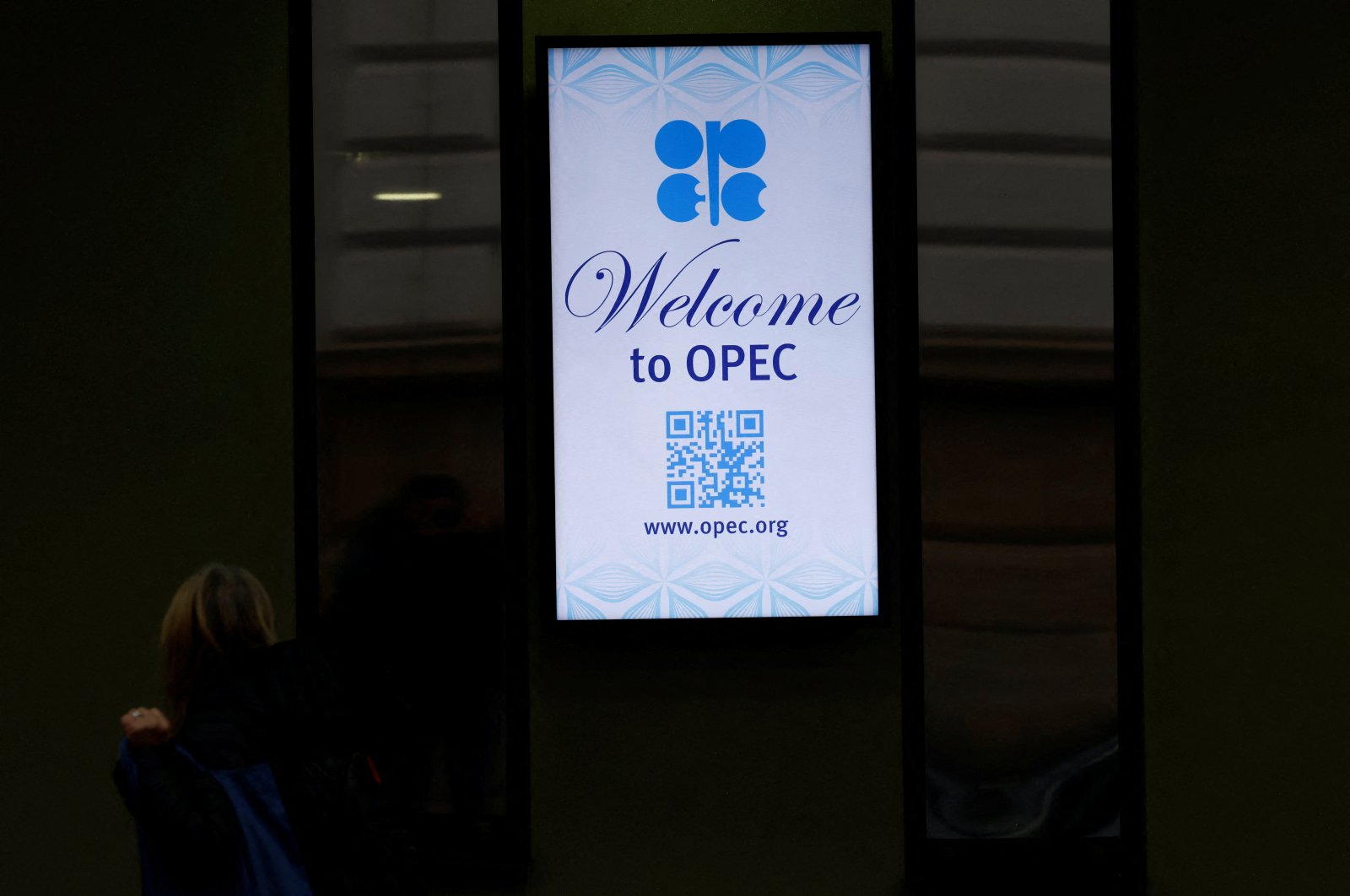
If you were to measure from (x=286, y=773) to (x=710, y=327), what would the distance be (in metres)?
2.24

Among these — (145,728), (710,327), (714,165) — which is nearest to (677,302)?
(710,327)

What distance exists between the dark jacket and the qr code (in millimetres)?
1745

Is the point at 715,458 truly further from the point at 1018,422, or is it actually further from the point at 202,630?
the point at 202,630

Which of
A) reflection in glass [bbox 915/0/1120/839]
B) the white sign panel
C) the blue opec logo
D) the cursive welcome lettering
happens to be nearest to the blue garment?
the white sign panel

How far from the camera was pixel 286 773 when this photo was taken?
2.76m

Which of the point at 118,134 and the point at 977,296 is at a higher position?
the point at 118,134

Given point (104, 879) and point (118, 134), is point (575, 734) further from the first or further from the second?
point (118, 134)

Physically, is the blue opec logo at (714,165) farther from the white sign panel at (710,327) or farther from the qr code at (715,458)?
the qr code at (715,458)

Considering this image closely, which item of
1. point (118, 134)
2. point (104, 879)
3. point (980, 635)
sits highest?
point (118, 134)

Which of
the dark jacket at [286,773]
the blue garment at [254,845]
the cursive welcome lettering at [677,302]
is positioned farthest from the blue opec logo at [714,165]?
the blue garment at [254,845]

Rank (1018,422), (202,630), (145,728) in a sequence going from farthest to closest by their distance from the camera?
1. (1018,422)
2. (202,630)
3. (145,728)

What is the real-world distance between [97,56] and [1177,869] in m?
4.64

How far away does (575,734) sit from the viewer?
4.45m

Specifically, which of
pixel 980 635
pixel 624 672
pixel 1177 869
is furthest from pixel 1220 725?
pixel 624 672
